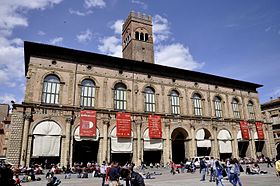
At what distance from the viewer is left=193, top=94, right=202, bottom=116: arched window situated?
106ft

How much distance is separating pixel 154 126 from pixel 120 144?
4.69m

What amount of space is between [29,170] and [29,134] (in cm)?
402

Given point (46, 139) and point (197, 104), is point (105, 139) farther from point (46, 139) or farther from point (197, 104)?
point (197, 104)

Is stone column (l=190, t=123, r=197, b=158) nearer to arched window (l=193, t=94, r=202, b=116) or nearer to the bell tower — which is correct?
arched window (l=193, t=94, r=202, b=116)

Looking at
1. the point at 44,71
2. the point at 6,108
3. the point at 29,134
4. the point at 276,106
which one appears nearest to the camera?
the point at 29,134

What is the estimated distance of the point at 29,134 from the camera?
21938 millimetres

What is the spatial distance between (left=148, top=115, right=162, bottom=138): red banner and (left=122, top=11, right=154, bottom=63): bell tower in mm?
14976

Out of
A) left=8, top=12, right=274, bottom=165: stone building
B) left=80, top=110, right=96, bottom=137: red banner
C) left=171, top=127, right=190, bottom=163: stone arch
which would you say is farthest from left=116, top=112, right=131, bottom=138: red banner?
left=171, top=127, right=190, bottom=163: stone arch

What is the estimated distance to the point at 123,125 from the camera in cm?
2588

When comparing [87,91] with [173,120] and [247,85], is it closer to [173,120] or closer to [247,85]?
[173,120]

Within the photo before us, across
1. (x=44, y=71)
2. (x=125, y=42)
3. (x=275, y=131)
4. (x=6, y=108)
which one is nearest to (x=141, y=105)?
(x=44, y=71)

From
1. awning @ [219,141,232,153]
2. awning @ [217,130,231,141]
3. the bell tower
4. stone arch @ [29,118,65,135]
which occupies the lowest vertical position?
awning @ [219,141,232,153]

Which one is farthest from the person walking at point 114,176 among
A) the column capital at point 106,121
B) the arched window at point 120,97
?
the arched window at point 120,97

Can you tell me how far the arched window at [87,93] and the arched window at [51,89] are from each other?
272 centimetres
